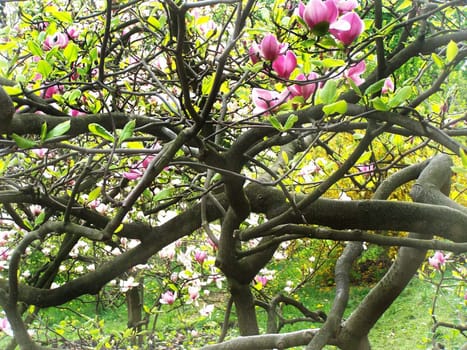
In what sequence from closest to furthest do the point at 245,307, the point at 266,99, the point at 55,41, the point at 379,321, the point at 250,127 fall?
the point at 266,99 → the point at 250,127 → the point at 55,41 → the point at 245,307 → the point at 379,321

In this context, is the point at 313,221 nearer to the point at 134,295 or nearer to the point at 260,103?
the point at 260,103

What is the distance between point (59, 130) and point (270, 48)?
1.50ft

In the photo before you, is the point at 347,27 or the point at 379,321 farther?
the point at 379,321

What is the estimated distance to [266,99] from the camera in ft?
3.75

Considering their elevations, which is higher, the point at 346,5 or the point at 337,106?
the point at 346,5

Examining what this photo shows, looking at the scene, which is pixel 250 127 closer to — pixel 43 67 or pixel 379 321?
pixel 43 67

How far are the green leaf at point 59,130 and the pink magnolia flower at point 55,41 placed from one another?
491mm

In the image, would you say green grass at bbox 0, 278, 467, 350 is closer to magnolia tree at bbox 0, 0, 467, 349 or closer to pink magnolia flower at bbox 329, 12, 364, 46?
magnolia tree at bbox 0, 0, 467, 349

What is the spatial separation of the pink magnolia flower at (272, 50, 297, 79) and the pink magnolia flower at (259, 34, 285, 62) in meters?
0.02

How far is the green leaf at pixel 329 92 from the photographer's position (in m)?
1.02

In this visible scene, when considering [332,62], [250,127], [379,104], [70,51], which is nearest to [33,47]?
[70,51]

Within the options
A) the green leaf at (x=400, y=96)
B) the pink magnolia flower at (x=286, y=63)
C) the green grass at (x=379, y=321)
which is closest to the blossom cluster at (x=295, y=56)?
the pink magnolia flower at (x=286, y=63)

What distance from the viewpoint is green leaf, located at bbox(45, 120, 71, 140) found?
1033mm

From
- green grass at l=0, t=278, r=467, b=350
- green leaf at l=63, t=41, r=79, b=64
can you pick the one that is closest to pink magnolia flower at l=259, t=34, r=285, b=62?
green leaf at l=63, t=41, r=79, b=64
